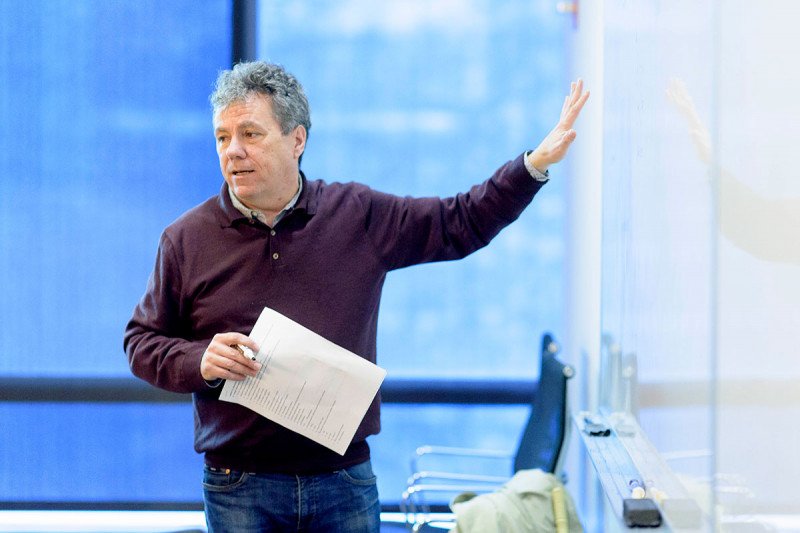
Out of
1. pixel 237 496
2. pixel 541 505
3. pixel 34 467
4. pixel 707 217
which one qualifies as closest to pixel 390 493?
pixel 541 505

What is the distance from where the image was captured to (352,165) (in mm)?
3793

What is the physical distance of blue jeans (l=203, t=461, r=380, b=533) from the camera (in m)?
2.02

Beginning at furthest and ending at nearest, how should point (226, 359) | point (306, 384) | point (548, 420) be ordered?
1. point (548, 420)
2. point (306, 384)
3. point (226, 359)

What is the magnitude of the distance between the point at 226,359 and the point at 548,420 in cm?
145

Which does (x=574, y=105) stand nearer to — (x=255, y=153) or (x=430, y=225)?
(x=430, y=225)

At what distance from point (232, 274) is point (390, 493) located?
1948 mm

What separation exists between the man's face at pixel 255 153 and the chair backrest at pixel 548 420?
1.26 meters

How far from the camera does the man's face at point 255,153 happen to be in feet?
6.78

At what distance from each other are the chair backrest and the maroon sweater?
947 mm

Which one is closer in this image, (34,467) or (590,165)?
(590,165)

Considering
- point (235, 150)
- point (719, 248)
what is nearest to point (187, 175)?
point (235, 150)

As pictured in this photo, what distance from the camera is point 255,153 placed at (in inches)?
81.4

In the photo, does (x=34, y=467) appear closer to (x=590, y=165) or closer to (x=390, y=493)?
(x=390, y=493)

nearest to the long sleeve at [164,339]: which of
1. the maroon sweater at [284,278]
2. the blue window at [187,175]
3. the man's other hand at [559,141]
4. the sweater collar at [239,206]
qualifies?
the maroon sweater at [284,278]
